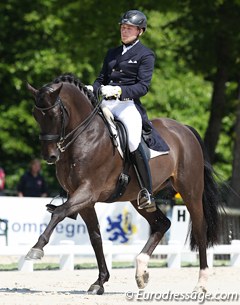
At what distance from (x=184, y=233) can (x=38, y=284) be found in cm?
567

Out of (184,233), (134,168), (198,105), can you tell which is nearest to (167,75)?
(198,105)

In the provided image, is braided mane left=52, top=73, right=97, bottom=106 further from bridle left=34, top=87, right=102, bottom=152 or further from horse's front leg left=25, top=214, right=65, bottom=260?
horse's front leg left=25, top=214, right=65, bottom=260

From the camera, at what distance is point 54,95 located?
426 inches

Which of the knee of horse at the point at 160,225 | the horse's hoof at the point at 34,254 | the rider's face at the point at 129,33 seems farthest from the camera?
the knee of horse at the point at 160,225

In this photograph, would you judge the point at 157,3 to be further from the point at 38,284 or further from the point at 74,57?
the point at 38,284

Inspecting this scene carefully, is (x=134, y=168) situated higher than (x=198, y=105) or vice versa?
(x=134, y=168)

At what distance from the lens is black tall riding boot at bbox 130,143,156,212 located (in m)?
11.6

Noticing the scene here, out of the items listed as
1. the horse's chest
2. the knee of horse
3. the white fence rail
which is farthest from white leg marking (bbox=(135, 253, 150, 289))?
the white fence rail

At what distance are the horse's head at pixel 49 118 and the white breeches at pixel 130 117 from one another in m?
0.88

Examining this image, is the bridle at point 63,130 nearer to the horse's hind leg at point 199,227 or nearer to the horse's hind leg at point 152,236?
the horse's hind leg at point 152,236

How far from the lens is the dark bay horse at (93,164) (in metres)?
10.8

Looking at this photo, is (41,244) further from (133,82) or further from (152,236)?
(133,82)

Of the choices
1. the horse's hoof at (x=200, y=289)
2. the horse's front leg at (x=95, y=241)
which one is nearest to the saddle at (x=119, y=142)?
the horse's front leg at (x=95, y=241)

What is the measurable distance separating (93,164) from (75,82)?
994 millimetres
